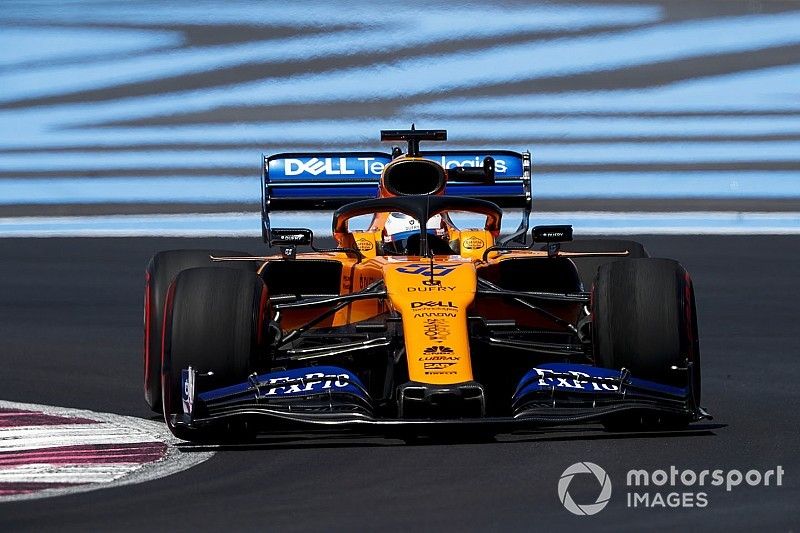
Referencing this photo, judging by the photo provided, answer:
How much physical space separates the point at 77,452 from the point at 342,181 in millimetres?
3476

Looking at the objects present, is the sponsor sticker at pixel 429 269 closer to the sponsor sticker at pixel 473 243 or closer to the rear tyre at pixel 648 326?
the rear tyre at pixel 648 326

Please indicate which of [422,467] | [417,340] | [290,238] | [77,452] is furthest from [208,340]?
[422,467]

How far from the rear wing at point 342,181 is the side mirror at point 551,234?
5.58 feet

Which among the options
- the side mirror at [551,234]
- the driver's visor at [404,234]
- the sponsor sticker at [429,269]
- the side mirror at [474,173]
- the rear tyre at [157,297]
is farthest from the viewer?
the side mirror at [474,173]

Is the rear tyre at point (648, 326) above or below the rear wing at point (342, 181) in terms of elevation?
below

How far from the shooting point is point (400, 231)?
9.95 m

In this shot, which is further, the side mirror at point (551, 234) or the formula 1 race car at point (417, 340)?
the side mirror at point (551, 234)

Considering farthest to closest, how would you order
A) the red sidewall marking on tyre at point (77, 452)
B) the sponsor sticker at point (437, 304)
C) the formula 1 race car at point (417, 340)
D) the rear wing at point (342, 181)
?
the rear wing at point (342, 181)
the sponsor sticker at point (437, 304)
the formula 1 race car at point (417, 340)
the red sidewall marking on tyre at point (77, 452)

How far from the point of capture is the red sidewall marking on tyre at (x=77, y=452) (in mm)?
6910

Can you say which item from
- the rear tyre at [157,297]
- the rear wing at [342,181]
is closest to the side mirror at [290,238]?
the rear tyre at [157,297]

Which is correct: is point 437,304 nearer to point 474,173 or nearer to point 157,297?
point 157,297

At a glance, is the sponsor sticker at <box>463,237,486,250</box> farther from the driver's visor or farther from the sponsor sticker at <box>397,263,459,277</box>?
the sponsor sticker at <box>397,263,459,277</box>

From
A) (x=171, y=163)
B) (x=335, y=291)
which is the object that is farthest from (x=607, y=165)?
(x=335, y=291)

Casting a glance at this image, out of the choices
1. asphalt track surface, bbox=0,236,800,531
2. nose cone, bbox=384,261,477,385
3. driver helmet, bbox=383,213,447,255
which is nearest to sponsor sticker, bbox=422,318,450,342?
nose cone, bbox=384,261,477,385
